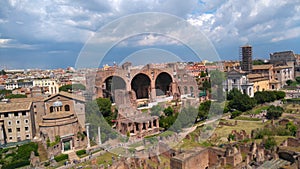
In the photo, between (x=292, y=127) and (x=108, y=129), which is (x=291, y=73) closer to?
(x=292, y=127)

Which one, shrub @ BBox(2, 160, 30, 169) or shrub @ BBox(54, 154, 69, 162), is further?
shrub @ BBox(54, 154, 69, 162)

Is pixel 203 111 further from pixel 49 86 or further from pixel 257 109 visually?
pixel 49 86

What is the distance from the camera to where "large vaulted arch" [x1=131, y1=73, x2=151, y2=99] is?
146 feet

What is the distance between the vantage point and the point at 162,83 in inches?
1852

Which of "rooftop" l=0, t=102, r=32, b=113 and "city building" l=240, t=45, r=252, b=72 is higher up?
"city building" l=240, t=45, r=252, b=72

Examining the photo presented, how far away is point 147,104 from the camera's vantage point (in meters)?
37.9

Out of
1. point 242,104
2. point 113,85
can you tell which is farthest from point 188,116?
point 113,85

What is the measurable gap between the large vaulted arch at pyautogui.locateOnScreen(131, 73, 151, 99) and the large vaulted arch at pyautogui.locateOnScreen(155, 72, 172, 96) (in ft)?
6.29

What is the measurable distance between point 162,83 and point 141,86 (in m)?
4.22

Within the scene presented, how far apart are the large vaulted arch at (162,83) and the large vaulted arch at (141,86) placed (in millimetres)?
1918

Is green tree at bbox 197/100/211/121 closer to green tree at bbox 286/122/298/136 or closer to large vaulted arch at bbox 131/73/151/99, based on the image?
green tree at bbox 286/122/298/136

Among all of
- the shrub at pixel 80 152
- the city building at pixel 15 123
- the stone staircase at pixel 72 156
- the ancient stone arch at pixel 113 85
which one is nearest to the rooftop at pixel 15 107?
the city building at pixel 15 123

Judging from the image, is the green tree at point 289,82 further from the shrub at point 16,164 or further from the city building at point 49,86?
the shrub at point 16,164

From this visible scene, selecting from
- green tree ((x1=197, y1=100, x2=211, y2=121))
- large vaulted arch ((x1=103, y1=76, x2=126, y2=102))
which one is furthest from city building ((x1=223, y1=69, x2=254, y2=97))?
large vaulted arch ((x1=103, y1=76, x2=126, y2=102))
